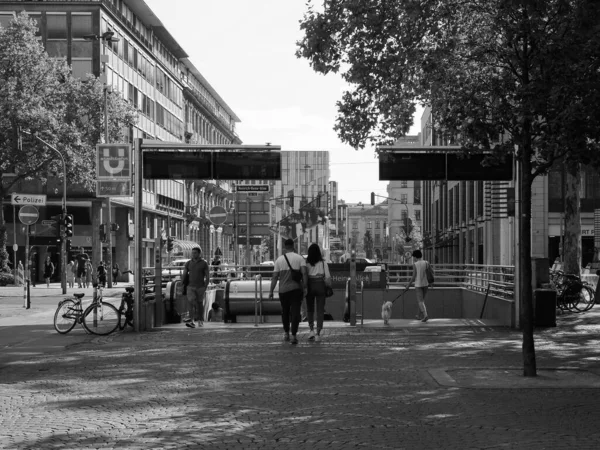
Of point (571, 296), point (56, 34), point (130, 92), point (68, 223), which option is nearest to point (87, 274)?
point (68, 223)

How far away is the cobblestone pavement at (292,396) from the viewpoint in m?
8.08

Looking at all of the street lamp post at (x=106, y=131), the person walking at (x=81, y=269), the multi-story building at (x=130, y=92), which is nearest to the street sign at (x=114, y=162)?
the multi-story building at (x=130, y=92)

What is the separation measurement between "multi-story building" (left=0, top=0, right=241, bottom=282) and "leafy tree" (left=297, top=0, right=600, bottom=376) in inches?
1110

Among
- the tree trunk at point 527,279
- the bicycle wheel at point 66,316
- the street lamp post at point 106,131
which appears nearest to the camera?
the tree trunk at point 527,279

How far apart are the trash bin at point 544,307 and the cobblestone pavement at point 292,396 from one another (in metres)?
3.14

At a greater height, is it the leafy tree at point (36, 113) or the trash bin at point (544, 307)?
the leafy tree at point (36, 113)

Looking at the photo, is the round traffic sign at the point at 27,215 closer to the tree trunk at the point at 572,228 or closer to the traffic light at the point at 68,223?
the traffic light at the point at 68,223

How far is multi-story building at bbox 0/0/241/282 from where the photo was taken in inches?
2457

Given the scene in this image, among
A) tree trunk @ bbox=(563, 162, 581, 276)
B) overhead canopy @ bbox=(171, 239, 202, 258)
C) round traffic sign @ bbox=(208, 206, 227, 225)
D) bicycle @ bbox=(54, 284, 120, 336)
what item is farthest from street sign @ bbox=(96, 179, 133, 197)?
overhead canopy @ bbox=(171, 239, 202, 258)

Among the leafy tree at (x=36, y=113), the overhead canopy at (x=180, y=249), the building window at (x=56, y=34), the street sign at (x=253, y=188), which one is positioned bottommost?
the overhead canopy at (x=180, y=249)

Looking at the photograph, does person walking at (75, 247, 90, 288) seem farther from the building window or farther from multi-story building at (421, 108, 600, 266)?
multi-story building at (421, 108, 600, 266)

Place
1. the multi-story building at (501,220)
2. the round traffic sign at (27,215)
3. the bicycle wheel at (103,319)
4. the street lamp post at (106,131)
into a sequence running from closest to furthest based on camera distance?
1. the bicycle wheel at (103,319)
2. the round traffic sign at (27,215)
3. the multi-story building at (501,220)
4. the street lamp post at (106,131)

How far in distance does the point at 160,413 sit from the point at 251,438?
1.69 metres

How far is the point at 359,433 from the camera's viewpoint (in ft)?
27.1
